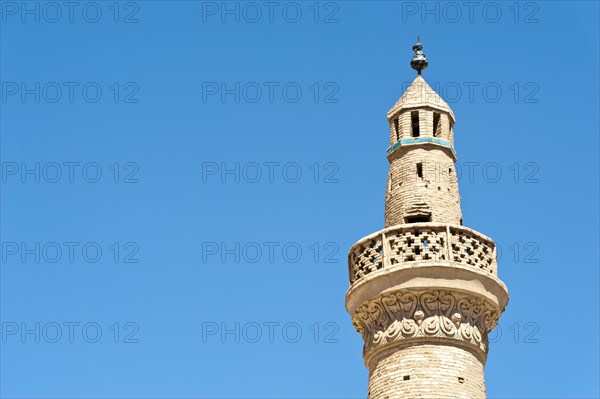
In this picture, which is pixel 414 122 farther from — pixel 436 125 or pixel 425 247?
pixel 425 247

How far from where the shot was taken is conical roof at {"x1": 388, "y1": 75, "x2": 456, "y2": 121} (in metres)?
24.1

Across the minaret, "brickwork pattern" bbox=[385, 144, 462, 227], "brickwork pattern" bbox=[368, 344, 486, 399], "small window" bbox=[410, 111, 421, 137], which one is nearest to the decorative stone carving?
the minaret

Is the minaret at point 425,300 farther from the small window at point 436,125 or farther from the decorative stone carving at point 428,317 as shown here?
the small window at point 436,125

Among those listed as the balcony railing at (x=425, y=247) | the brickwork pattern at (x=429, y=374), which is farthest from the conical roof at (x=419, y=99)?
the brickwork pattern at (x=429, y=374)

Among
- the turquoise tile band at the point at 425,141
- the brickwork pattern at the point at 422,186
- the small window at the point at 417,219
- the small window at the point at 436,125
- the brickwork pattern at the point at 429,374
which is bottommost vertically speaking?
the brickwork pattern at the point at 429,374

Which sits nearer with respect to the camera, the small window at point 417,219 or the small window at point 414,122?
the small window at point 417,219

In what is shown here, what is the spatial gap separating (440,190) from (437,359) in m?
3.57

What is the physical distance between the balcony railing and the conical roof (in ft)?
10.8

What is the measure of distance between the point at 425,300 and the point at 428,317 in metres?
0.31

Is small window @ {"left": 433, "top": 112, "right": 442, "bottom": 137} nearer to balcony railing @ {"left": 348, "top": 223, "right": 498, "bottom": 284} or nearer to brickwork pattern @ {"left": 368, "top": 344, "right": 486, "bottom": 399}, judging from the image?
balcony railing @ {"left": 348, "top": 223, "right": 498, "bottom": 284}

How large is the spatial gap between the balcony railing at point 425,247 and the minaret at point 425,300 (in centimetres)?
2

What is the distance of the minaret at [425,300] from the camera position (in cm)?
2072

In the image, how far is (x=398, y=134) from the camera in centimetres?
2409

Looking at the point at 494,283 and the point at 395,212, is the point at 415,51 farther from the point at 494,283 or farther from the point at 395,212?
the point at 494,283
